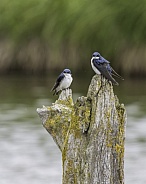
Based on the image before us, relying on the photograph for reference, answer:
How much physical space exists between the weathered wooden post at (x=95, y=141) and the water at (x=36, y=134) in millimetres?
7857

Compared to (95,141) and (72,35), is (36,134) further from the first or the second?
(95,141)

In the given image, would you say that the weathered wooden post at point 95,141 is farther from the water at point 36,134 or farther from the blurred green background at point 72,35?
the blurred green background at point 72,35

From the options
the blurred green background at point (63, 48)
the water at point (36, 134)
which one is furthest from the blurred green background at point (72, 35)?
the water at point (36, 134)

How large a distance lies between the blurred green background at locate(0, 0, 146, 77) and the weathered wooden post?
21085mm

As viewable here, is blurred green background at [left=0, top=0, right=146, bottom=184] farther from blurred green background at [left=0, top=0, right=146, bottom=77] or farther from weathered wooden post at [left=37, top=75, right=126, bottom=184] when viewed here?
weathered wooden post at [left=37, top=75, right=126, bottom=184]

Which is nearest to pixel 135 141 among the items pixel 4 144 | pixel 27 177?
pixel 4 144

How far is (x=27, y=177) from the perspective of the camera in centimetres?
1473

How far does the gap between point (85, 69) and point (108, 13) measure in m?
2.13

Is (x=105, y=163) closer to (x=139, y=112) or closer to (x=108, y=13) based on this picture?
(x=139, y=112)

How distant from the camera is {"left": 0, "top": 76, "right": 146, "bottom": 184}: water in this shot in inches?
591

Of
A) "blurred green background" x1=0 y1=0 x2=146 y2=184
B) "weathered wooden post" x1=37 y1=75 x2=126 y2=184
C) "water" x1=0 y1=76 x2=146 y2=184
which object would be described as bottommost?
"weathered wooden post" x1=37 y1=75 x2=126 y2=184

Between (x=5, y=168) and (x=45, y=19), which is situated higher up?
(x=45, y=19)

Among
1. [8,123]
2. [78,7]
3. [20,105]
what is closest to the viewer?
[8,123]

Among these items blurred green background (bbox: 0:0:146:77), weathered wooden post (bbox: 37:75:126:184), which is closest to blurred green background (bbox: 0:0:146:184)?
blurred green background (bbox: 0:0:146:77)
